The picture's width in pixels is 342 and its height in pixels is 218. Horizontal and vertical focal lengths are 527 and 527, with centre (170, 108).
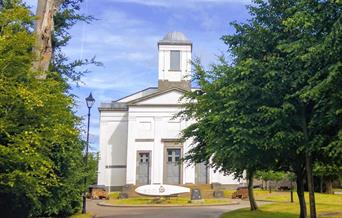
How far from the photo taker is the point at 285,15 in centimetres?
1917

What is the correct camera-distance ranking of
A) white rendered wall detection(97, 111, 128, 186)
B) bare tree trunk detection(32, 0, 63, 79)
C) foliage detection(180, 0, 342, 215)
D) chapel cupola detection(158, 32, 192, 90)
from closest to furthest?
foliage detection(180, 0, 342, 215) → bare tree trunk detection(32, 0, 63, 79) → white rendered wall detection(97, 111, 128, 186) → chapel cupola detection(158, 32, 192, 90)

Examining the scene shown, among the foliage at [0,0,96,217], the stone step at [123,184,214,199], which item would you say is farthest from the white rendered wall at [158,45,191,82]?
the foliage at [0,0,96,217]

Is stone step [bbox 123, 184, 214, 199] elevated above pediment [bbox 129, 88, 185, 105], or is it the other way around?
pediment [bbox 129, 88, 185, 105]

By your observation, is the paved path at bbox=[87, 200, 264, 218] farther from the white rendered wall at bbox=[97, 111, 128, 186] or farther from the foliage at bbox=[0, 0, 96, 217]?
the white rendered wall at bbox=[97, 111, 128, 186]

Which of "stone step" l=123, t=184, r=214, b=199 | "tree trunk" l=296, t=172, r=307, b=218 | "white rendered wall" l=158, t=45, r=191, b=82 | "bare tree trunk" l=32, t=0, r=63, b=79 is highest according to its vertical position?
"white rendered wall" l=158, t=45, r=191, b=82

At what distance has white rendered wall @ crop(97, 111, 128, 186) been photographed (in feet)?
226

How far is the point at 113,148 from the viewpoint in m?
70.6

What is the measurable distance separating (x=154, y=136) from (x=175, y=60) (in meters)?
11.4

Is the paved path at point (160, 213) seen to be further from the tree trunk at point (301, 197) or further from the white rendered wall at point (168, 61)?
the white rendered wall at point (168, 61)

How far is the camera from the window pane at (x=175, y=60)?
71250mm

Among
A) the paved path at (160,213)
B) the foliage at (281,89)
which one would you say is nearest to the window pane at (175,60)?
the paved path at (160,213)

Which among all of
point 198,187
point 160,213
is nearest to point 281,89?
point 160,213

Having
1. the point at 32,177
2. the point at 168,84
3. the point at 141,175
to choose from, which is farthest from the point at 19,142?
the point at 168,84

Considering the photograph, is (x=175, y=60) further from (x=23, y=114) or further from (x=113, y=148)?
(x=23, y=114)
